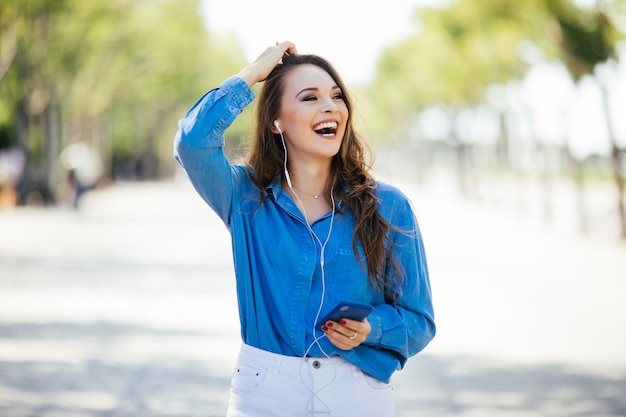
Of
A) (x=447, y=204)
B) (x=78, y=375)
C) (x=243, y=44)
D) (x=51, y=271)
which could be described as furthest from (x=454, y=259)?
(x=243, y=44)

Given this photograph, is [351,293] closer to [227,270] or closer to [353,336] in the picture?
[353,336]

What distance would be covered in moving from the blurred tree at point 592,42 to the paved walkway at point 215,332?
189cm

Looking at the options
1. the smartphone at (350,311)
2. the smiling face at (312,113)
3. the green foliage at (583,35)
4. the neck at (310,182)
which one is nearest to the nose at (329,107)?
the smiling face at (312,113)

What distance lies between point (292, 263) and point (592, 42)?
20.6 m

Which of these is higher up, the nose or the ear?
→ the nose

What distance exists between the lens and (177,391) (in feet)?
25.2

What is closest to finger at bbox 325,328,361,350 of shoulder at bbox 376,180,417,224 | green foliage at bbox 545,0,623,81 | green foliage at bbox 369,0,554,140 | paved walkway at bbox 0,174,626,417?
shoulder at bbox 376,180,417,224

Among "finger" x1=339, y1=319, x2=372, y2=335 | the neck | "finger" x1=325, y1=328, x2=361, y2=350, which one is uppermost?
the neck

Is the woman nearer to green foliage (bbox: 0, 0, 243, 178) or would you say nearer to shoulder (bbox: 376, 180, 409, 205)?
shoulder (bbox: 376, 180, 409, 205)

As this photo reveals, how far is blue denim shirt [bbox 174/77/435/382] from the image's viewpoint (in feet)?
10.2

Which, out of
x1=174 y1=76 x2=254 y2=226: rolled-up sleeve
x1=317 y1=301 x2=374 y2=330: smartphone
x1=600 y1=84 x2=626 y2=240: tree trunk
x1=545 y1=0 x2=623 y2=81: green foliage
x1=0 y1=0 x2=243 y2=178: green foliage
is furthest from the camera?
x1=0 y1=0 x2=243 y2=178: green foliage

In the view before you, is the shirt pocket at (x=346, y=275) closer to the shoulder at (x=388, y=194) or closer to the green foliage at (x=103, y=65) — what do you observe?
the shoulder at (x=388, y=194)

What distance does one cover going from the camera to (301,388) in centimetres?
308

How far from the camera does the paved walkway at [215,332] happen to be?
24.3 feet
